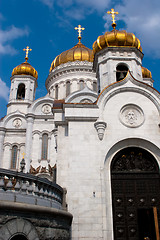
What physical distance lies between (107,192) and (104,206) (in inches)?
31.5

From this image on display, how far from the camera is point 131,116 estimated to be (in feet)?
45.2

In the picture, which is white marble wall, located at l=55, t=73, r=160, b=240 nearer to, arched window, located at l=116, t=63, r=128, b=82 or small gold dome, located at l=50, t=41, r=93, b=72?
arched window, located at l=116, t=63, r=128, b=82

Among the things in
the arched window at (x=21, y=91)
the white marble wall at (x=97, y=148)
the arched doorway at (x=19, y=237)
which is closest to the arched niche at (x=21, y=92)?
the arched window at (x=21, y=91)

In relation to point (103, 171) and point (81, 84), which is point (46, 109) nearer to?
point (81, 84)

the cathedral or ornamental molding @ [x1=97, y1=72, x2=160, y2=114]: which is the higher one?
ornamental molding @ [x1=97, y1=72, x2=160, y2=114]

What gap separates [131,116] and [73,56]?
75.4 ft

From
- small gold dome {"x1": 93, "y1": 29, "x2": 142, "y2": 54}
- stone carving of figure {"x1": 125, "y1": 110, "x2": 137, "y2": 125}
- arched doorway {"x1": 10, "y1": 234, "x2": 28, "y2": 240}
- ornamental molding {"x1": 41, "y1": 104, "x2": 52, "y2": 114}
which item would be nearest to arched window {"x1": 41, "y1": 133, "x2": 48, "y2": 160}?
ornamental molding {"x1": 41, "y1": 104, "x2": 52, "y2": 114}

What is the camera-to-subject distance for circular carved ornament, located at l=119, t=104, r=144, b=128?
537 inches

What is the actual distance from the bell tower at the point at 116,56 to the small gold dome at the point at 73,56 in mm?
18093

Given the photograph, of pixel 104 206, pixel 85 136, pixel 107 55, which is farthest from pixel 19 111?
pixel 104 206

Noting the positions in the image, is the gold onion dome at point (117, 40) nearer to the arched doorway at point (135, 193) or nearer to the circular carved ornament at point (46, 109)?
the arched doorway at point (135, 193)

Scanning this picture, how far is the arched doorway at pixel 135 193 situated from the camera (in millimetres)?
11906

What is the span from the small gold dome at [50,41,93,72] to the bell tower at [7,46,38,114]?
3.25m

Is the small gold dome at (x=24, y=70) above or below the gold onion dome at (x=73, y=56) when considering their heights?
below
